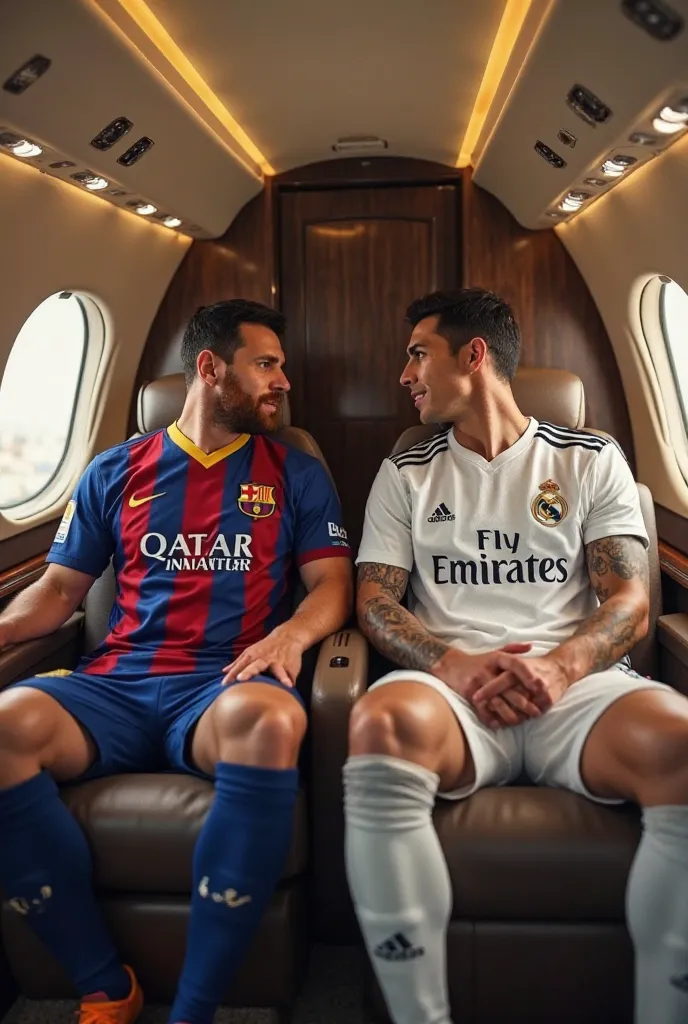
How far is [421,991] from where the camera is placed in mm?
1697

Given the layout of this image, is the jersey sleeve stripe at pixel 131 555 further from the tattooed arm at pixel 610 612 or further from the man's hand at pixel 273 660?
the tattooed arm at pixel 610 612

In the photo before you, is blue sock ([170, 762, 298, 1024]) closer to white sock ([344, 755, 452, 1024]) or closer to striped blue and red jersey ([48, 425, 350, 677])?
white sock ([344, 755, 452, 1024])

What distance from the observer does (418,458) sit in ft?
8.24

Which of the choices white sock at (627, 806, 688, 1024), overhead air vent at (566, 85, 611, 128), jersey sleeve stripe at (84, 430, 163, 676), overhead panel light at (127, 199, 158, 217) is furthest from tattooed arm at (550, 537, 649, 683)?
overhead panel light at (127, 199, 158, 217)

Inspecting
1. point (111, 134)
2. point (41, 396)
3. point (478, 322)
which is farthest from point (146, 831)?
point (41, 396)

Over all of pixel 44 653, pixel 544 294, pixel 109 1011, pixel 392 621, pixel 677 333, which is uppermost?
pixel 544 294

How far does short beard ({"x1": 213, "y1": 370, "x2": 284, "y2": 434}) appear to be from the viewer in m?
2.62

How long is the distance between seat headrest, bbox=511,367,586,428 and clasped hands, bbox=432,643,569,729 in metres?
0.93

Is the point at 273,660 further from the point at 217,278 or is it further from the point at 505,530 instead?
the point at 217,278

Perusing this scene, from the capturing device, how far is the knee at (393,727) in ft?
5.95

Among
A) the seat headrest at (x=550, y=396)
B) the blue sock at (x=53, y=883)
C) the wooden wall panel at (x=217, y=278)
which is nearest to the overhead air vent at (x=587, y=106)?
the seat headrest at (x=550, y=396)

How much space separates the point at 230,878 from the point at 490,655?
733 millimetres

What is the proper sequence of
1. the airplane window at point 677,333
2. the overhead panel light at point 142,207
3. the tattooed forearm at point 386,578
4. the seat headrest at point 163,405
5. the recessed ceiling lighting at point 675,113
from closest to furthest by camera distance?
the recessed ceiling lighting at point 675,113 → the tattooed forearm at point 386,578 → the seat headrest at point 163,405 → the overhead panel light at point 142,207 → the airplane window at point 677,333

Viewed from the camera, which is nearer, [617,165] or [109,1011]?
[109,1011]
